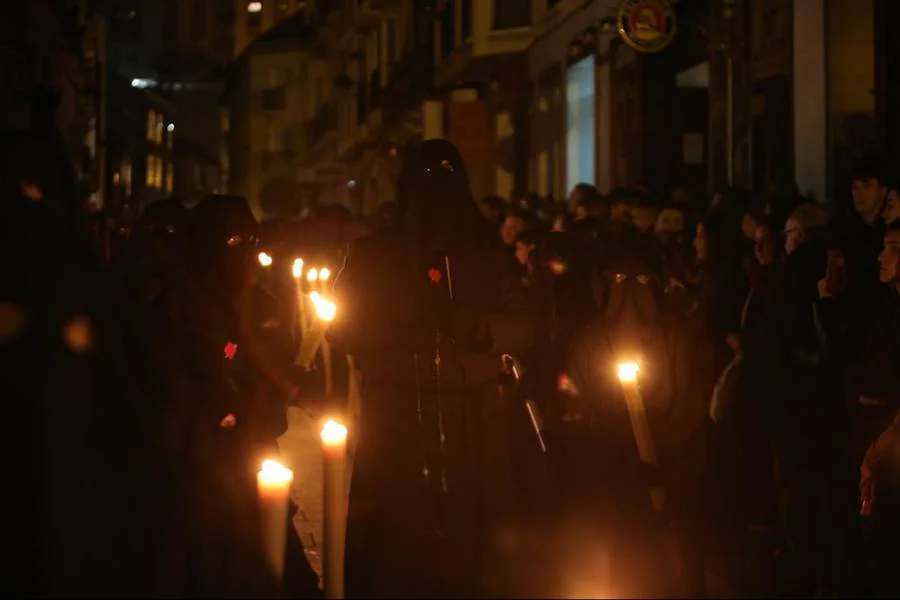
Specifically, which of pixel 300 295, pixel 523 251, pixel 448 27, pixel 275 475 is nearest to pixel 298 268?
pixel 300 295

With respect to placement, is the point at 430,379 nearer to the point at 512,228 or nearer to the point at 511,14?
the point at 512,228

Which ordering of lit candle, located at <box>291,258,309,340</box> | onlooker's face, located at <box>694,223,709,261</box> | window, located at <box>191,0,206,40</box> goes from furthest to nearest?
window, located at <box>191,0,206,40</box>, lit candle, located at <box>291,258,309,340</box>, onlooker's face, located at <box>694,223,709,261</box>

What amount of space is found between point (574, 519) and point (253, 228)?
9.21ft

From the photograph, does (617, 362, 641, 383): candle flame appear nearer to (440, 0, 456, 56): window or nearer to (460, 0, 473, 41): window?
(460, 0, 473, 41): window

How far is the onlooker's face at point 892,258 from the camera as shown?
24.2 feet

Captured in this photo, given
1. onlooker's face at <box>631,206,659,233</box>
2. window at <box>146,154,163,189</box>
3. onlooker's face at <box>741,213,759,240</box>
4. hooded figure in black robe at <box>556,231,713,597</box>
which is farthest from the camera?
window at <box>146,154,163,189</box>

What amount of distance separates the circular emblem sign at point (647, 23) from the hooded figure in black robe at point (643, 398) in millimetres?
9523

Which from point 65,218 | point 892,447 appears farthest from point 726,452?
point 65,218

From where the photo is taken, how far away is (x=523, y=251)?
39.6 feet

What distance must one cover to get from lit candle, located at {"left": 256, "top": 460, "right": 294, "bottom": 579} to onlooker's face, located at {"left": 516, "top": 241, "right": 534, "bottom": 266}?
7119mm

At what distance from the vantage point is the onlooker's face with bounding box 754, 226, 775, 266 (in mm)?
9836

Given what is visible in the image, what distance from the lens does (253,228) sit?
28.0 feet

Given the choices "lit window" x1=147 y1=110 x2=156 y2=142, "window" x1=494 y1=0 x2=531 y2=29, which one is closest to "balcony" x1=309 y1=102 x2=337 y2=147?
"lit window" x1=147 y1=110 x2=156 y2=142

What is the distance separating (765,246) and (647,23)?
10.4 meters
